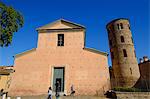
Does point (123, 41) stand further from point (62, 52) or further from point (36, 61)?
point (36, 61)

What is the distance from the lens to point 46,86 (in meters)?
21.5

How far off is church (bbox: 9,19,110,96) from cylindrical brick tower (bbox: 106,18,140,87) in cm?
1869

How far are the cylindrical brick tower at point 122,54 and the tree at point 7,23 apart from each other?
25.9m

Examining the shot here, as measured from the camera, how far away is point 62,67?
22422mm

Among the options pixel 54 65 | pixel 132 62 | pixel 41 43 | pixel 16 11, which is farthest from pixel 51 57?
pixel 132 62

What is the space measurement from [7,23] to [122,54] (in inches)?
1068

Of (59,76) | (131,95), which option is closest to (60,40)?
(59,76)

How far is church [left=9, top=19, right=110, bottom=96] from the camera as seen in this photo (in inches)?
837

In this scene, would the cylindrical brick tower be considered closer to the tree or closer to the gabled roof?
the gabled roof

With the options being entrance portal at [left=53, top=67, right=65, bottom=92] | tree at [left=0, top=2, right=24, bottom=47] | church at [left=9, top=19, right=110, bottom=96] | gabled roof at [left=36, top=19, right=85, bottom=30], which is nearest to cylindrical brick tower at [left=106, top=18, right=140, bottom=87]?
church at [left=9, top=19, right=110, bottom=96]

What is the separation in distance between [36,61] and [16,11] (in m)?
7.06

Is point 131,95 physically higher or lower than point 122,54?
lower

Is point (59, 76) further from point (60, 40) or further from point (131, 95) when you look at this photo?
point (131, 95)

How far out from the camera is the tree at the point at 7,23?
70.7 ft
